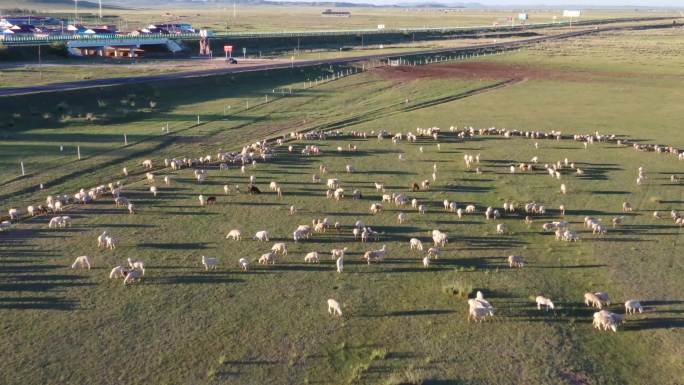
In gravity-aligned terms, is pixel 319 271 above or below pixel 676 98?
below

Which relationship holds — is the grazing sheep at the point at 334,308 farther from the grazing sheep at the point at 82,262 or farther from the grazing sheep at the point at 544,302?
the grazing sheep at the point at 82,262

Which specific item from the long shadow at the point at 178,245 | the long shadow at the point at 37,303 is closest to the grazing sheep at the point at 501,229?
the long shadow at the point at 178,245

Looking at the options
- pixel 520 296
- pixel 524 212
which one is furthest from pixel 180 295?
pixel 524 212

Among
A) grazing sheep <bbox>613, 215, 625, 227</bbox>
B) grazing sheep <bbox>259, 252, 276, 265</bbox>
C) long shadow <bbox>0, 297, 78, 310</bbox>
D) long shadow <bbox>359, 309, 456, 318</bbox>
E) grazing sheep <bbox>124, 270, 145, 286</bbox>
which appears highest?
grazing sheep <bbox>613, 215, 625, 227</bbox>

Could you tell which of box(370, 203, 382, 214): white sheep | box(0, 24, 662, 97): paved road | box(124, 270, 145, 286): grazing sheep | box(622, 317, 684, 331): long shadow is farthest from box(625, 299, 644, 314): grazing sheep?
box(0, 24, 662, 97): paved road

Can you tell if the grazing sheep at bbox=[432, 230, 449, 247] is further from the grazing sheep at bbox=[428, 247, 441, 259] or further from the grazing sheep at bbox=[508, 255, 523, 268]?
the grazing sheep at bbox=[508, 255, 523, 268]

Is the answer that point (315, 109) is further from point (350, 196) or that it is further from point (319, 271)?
point (319, 271)

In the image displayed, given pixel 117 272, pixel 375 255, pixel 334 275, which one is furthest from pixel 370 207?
pixel 117 272
